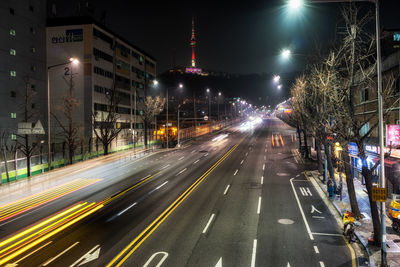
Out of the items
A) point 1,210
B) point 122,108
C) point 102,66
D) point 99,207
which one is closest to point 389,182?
point 99,207

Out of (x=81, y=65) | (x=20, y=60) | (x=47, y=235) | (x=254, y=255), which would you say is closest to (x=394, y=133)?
(x=254, y=255)

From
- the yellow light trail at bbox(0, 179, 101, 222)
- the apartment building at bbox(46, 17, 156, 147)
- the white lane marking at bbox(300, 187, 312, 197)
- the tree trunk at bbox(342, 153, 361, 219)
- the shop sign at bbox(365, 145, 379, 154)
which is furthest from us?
the apartment building at bbox(46, 17, 156, 147)

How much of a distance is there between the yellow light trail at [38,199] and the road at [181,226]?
54 cm

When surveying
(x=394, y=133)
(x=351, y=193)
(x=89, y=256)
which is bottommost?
(x=89, y=256)

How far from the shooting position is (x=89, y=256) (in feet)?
38.5

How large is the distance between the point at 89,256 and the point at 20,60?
53741 mm

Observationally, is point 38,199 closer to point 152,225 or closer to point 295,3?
point 152,225

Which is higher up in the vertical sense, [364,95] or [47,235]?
[364,95]

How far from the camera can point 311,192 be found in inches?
894

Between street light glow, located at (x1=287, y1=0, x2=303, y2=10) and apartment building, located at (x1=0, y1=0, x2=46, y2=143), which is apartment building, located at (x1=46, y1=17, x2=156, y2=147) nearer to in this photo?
apartment building, located at (x1=0, y1=0, x2=46, y2=143)

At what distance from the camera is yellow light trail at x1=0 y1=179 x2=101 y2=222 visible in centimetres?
1791

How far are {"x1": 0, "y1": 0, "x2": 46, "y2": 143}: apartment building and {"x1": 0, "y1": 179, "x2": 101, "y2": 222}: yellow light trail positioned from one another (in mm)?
27606

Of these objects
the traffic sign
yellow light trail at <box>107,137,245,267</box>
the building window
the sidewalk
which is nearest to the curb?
the sidewalk

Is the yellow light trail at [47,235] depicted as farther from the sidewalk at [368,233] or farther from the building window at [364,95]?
the building window at [364,95]
